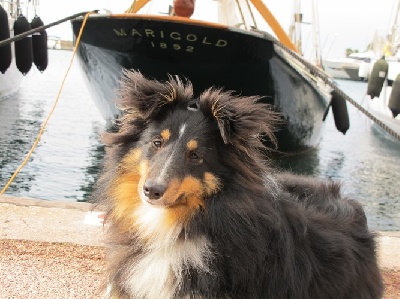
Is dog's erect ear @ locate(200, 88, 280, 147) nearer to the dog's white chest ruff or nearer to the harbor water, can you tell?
the dog's white chest ruff

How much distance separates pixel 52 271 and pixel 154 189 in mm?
1641

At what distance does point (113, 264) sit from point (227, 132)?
0.97 m

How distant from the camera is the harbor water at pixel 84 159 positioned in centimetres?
855

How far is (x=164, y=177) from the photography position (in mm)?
2396

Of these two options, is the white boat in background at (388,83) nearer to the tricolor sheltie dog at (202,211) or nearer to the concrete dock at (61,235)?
the concrete dock at (61,235)

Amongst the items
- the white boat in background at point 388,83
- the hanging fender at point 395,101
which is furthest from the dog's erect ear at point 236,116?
the hanging fender at point 395,101

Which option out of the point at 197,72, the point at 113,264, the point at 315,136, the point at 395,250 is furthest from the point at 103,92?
the point at 113,264

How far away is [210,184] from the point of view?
2502 millimetres

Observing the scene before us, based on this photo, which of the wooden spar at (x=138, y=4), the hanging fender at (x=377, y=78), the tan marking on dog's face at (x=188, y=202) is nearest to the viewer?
the tan marking on dog's face at (x=188, y=202)

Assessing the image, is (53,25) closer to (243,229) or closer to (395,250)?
(243,229)

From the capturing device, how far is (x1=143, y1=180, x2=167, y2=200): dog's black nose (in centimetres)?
236

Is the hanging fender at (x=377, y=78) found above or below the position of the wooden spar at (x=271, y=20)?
below

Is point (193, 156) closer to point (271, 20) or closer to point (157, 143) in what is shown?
point (157, 143)

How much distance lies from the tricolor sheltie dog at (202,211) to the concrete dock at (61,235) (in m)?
0.93
